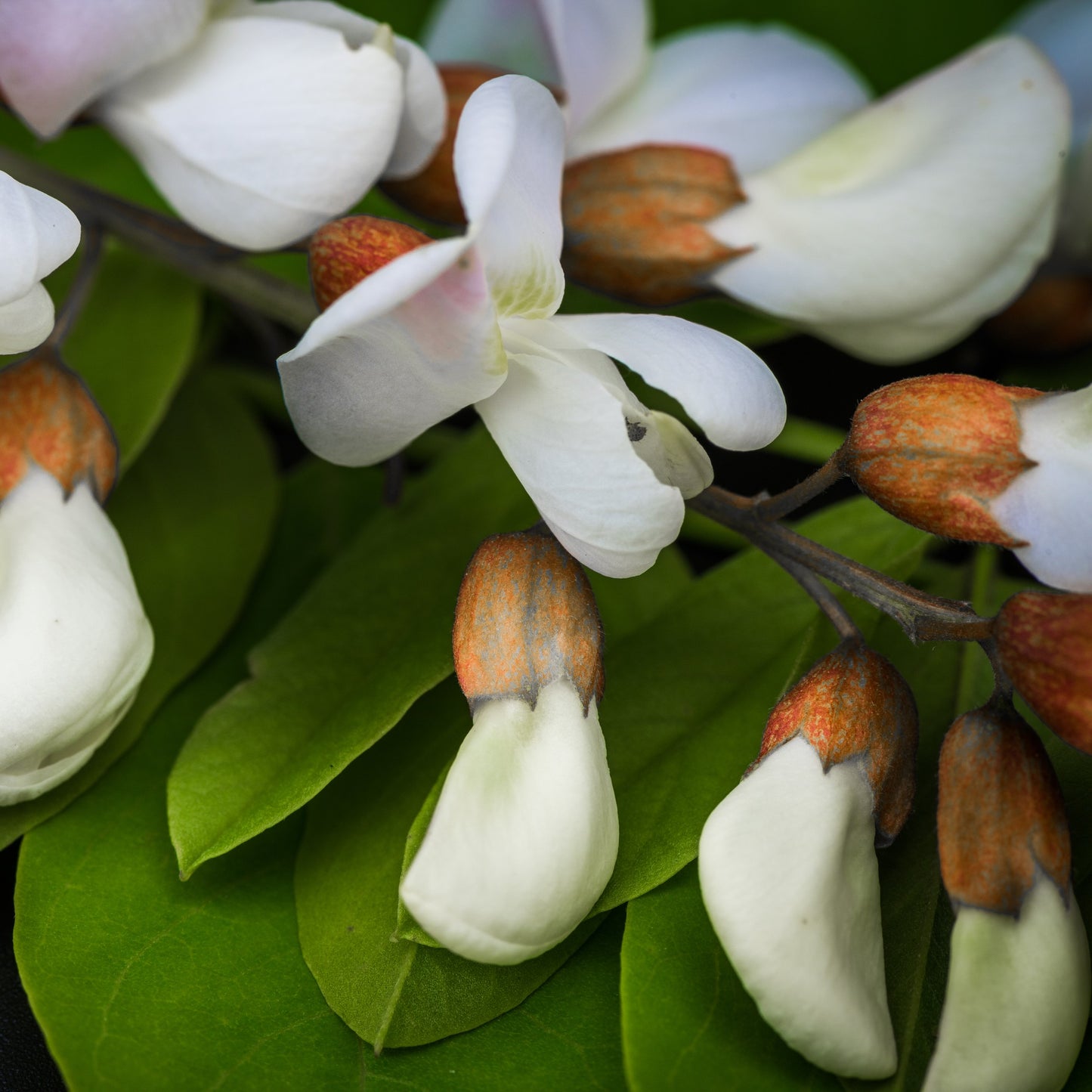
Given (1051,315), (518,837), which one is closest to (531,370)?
(518,837)

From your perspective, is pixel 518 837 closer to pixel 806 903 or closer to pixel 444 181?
pixel 806 903

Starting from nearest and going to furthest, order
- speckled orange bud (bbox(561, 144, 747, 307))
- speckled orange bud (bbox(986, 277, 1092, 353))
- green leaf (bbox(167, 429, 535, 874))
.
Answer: green leaf (bbox(167, 429, 535, 874)) < speckled orange bud (bbox(561, 144, 747, 307)) < speckled orange bud (bbox(986, 277, 1092, 353))

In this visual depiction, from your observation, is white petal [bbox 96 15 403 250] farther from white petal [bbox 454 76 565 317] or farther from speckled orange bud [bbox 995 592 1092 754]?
speckled orange bud [bbox 995 592 1092 754]

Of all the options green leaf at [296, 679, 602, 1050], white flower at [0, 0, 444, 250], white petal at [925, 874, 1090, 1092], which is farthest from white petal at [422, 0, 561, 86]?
white petal at [925, 874, 1090, 1092]

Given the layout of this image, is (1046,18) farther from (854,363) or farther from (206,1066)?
(206,1066)

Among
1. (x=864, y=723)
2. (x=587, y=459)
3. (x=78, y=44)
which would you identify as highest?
(x=78, y=44)
